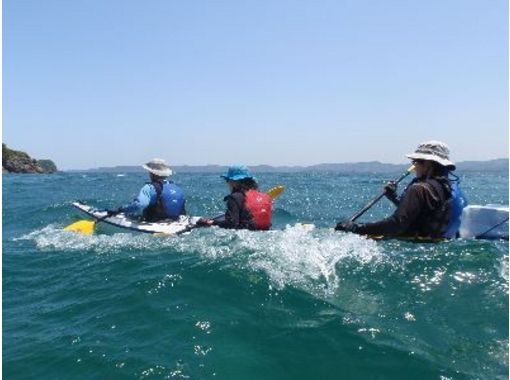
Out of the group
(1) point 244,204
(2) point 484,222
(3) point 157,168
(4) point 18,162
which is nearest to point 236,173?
(1) point 244,204

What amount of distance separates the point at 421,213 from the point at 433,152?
0.90 m

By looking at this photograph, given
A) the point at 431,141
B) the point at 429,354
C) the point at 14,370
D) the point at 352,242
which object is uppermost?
the point at 431,141

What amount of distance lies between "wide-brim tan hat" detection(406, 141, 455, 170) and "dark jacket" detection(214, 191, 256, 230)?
3.50 metres

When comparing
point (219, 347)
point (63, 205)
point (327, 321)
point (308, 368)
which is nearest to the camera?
point (308, 368)

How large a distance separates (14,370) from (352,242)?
15.4 feet

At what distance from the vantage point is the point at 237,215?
966cm

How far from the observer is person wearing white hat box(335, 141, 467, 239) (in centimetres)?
696

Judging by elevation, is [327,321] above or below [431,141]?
below

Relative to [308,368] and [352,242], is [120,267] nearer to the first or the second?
[352,242]

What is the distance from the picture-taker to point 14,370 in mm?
→ 4734

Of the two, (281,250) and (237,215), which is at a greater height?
(237,215)

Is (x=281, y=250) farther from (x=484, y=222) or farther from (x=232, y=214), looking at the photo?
(x=484, y=222)

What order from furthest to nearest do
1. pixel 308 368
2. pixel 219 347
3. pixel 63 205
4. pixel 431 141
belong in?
1. pixel 63 205
2. pixel 431 141
3. pixel 219 347
4. pixel 308 368

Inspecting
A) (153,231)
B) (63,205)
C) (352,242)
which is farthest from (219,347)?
(63,205)
